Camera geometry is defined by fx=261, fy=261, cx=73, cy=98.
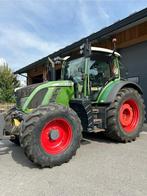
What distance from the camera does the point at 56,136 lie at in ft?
15.6

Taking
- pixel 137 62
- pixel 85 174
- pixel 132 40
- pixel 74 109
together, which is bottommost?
pixel 85 174

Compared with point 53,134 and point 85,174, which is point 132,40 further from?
point 85,174

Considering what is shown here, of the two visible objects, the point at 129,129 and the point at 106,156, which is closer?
the point at 106,156

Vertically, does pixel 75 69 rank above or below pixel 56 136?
above

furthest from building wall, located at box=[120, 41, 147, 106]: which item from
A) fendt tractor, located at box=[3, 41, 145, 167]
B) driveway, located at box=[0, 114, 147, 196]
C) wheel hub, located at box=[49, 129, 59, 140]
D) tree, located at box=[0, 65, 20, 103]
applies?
tree, located at box=[0, 65, 20, 103]

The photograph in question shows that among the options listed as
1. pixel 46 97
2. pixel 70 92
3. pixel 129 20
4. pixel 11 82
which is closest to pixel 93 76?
pixel 70 92

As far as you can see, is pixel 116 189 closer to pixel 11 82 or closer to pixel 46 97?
pixel 46 97

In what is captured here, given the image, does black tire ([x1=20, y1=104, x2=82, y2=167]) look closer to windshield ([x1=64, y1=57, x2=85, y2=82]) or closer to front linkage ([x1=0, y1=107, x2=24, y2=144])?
front linkage ([x1=0, y1=107, x2=24, y2=144])

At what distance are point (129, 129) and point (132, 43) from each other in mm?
3871

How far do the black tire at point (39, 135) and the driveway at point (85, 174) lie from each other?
155 mm

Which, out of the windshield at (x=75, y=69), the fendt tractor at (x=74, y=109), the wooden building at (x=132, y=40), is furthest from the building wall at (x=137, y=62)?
the windshield at (x=75, y=69)

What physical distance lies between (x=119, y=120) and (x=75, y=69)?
1.63 m

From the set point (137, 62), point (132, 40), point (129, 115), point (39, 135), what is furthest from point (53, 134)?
point (132, 40)

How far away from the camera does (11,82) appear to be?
3097cm
